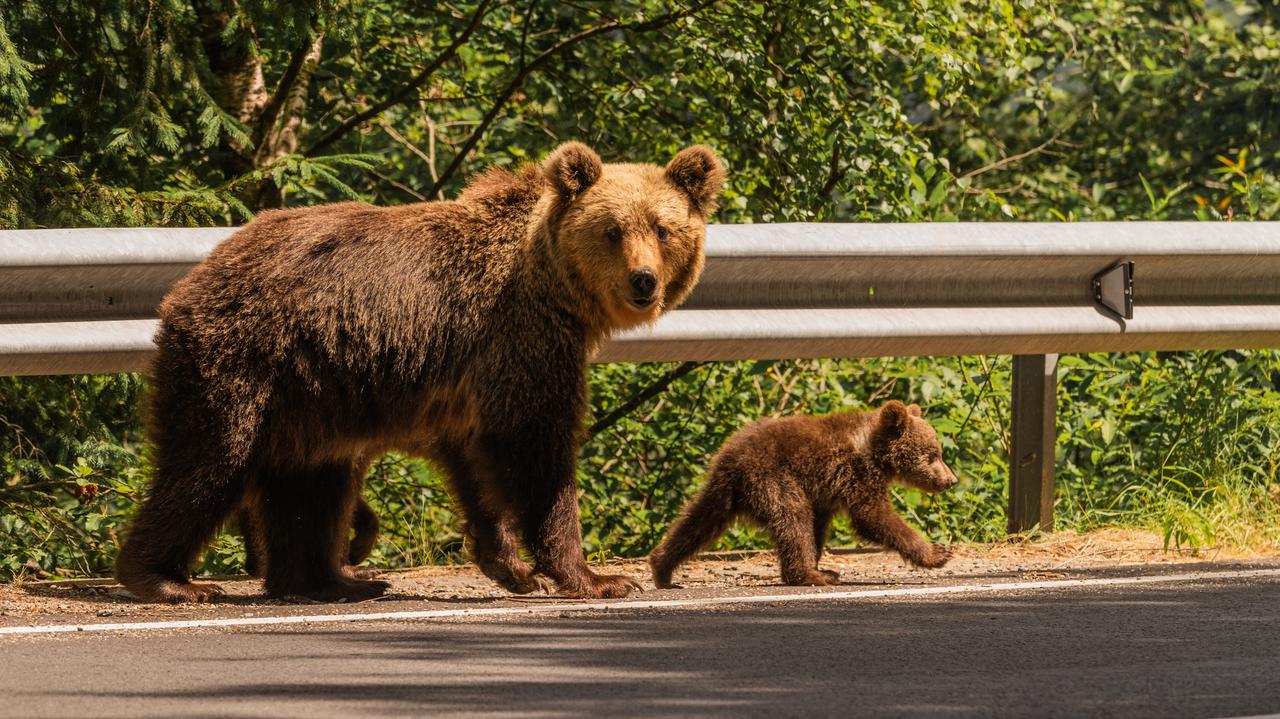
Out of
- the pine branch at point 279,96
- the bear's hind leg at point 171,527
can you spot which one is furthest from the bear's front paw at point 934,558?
the pine branch at point 279,96

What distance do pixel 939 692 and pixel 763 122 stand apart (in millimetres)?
5984

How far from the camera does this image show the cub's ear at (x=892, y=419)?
7000 mm

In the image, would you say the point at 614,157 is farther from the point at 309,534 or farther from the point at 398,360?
the point at 309,534

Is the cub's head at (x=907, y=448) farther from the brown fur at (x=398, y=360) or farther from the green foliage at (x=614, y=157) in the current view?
the brown fur at (x=398, y=360)

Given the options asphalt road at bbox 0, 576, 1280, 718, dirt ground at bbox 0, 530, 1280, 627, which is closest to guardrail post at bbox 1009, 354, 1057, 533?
dirt ground at bbox 0, 530, 1280, 627

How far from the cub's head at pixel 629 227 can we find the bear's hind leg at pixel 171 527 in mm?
1424

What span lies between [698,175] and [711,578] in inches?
63.1

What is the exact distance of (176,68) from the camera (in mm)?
7754

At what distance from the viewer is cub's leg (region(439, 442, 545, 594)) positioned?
561cm

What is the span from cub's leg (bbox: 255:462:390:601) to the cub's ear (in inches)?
94.8

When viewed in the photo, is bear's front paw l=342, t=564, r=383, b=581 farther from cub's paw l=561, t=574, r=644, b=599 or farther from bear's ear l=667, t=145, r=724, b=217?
bear's ear l=667, t=145, r=724, b=217

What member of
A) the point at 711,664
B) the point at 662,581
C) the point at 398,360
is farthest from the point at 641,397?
the point at 711,664

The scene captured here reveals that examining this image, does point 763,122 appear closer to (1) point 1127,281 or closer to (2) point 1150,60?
(1) point 1127,281

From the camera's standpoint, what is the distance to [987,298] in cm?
652
